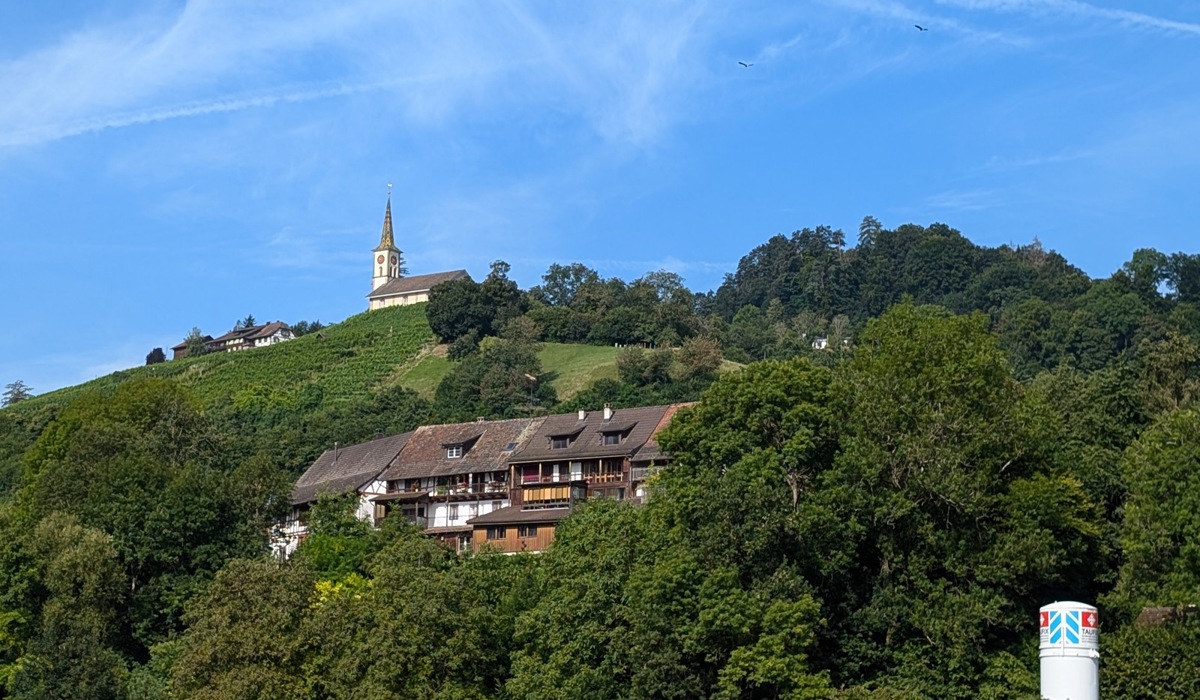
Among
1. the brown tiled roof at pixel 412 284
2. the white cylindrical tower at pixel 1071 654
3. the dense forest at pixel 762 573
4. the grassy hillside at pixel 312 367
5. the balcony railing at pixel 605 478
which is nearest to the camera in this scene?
the white cylindrical tower at pixel 1071 654

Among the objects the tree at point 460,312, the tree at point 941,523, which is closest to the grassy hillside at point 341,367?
the tree at point 460,312

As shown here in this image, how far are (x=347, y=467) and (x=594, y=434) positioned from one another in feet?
61.5

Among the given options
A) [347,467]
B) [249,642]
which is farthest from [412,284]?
[249,642]

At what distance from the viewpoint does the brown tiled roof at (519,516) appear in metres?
76.1

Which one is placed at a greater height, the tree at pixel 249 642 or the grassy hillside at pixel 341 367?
the grassy hillside at pixel 341 367

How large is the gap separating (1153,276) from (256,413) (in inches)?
3442

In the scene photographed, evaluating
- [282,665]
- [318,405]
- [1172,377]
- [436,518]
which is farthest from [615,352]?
[282,665]

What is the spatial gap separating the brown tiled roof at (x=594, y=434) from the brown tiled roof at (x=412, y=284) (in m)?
99.4

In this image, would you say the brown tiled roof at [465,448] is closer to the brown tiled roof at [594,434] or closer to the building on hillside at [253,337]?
the brown tiled roof at [594,434]

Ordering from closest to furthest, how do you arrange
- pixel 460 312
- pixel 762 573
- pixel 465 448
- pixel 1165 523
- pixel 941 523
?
pixel 1165 523, pixel 762 573, pixel 941 523, pixel 465 448, pixel 460 312

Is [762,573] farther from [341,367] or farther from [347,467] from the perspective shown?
[341,367]

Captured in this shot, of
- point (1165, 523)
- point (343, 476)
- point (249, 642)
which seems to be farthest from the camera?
point (343, 476)

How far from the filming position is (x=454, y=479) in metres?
84.8

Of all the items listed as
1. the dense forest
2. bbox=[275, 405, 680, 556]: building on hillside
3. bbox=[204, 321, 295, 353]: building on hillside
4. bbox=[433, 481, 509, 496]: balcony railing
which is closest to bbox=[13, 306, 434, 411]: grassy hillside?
bbox=[204, 321, 295, 353]: building on hillside
